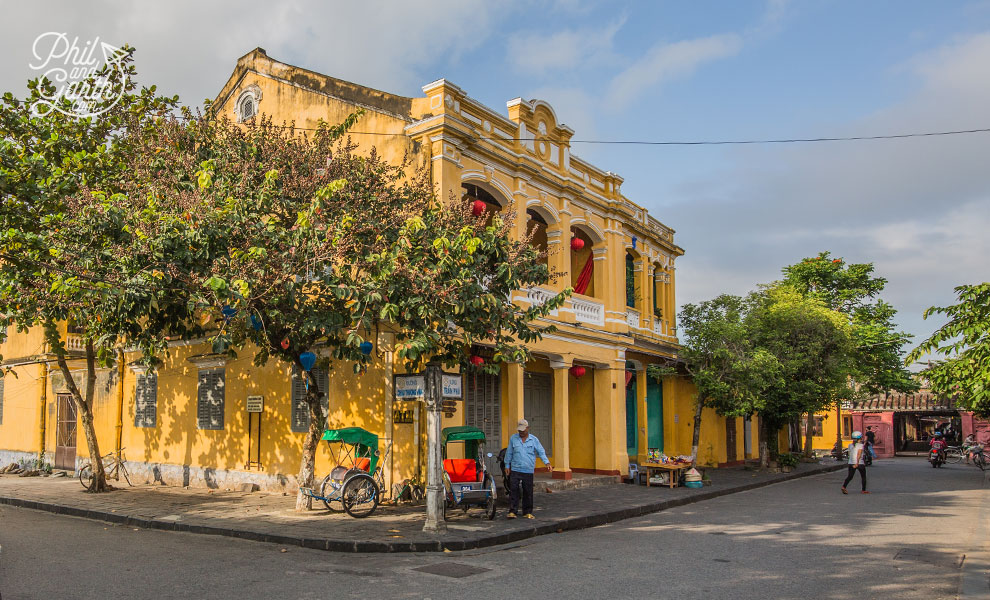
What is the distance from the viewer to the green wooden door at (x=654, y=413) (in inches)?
877

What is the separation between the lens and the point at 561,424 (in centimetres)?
1662

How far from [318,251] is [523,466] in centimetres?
490

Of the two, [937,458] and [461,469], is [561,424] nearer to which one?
[461,469]

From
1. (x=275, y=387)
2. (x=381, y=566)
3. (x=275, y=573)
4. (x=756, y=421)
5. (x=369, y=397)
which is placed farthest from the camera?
(x=756, y=421)

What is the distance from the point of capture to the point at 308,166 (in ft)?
37.5

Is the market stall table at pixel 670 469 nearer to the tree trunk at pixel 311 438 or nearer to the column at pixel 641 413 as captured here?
the column at pixel 641 413

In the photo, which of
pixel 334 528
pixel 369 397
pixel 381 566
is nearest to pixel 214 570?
pixel 381 566

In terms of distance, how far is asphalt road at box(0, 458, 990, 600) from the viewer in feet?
23.6

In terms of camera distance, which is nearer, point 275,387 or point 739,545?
point 739,545

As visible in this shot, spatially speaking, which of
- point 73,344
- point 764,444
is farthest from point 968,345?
point 73,344

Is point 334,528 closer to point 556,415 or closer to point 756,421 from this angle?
point 556,415

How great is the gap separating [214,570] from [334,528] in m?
2.52

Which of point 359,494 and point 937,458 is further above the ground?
point 359,494

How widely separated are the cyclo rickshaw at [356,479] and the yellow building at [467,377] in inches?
24.8
